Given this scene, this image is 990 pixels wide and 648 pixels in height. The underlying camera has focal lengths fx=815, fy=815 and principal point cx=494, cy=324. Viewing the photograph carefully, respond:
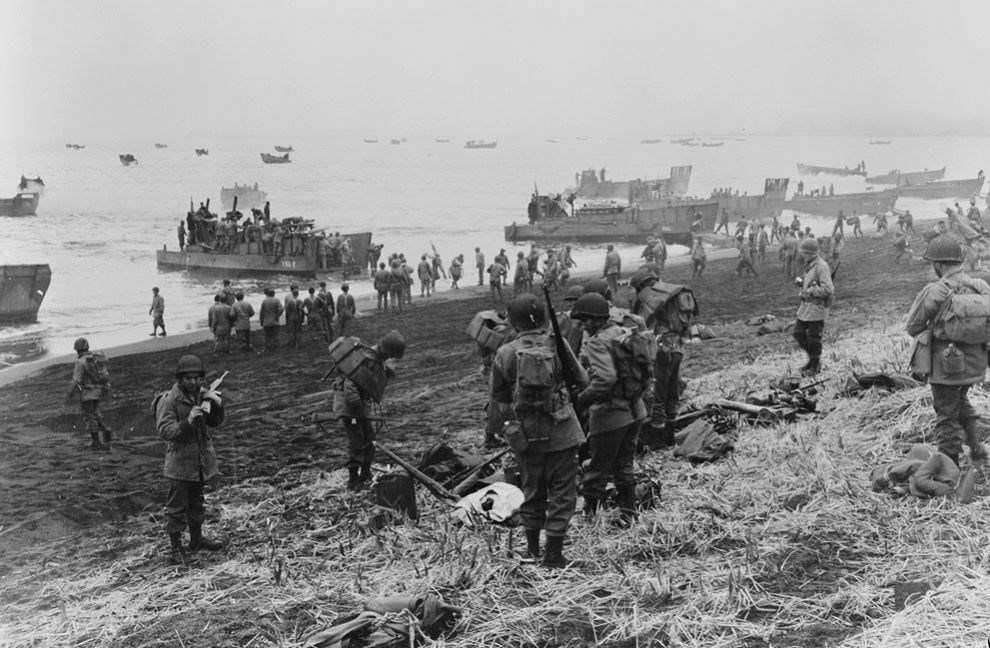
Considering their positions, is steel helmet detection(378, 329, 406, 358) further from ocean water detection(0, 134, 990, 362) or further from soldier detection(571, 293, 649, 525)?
ocean water detection(0, 134, 990, 362)

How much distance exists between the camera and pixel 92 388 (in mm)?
10359

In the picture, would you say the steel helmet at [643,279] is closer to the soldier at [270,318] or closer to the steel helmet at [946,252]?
the steel helmet at [946,252]

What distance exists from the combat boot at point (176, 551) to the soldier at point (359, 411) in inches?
70.4

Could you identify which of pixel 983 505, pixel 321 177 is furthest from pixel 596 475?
pixel 321 177

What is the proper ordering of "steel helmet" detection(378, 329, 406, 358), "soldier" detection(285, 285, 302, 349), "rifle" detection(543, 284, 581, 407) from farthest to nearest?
"soldier" detection(285, 285, 302, 349) → "steel helmet" detection(378, 329, 406, 358) → "rifle" detection(543, 284, 581, 407)

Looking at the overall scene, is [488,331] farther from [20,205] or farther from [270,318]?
[20,205]

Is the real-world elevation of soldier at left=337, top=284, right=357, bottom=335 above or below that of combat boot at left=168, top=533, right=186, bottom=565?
above

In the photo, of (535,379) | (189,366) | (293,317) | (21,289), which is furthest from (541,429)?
(21,289)

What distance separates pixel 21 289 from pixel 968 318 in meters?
22.2

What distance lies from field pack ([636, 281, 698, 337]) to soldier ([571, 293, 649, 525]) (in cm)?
214

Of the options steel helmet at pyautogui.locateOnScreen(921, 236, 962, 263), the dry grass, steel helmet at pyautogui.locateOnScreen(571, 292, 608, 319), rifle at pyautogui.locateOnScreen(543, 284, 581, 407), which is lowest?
the dry grass

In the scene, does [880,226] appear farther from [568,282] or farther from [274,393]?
[274,393]

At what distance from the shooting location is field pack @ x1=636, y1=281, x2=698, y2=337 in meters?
7.88

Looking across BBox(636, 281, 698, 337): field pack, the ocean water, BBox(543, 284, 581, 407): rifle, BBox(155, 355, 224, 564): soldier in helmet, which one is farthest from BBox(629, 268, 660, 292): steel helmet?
the ocean water
